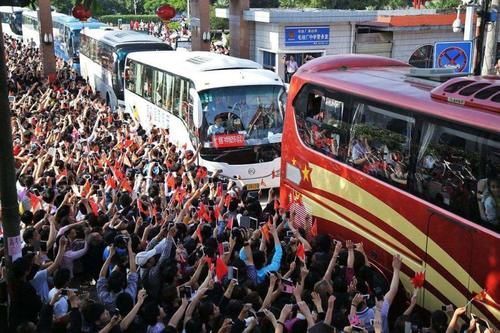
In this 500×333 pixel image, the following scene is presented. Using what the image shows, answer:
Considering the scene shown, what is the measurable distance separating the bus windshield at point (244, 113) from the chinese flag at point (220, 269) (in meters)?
5.89

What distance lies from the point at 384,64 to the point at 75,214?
16.1 ft

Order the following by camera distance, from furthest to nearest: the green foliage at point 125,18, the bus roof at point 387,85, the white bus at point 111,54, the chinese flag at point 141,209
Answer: the green foliage at point 125,18
the white bus at point 111,54
the chinese flag at point 141,209
the bus roof at point 387,85

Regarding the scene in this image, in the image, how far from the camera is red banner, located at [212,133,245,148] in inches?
461

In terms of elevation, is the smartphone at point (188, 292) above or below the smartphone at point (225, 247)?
below

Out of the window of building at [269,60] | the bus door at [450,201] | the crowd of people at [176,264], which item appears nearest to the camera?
the crowd of people at [176,264]

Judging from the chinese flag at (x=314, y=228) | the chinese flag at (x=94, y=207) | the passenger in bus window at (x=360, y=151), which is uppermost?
the passenger in bus window at (x=360, y=151)

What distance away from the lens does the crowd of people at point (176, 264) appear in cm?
516

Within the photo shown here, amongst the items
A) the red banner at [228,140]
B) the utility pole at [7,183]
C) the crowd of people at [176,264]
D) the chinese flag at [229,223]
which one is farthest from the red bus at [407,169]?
the utility pole at [7,183]

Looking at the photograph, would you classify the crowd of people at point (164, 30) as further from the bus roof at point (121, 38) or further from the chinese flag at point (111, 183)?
the chinese flag at point (111, 183)

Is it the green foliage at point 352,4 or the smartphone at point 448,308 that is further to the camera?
the green foliage at point 352,4

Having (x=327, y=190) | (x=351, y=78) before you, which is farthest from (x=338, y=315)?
(x=351, y=78)

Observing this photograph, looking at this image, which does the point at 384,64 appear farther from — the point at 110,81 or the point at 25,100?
the point at 110,81

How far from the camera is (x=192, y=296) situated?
5.67 metres

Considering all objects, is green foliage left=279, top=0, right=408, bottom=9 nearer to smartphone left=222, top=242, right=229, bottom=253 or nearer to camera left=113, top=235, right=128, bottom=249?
smartphone left=222, top=242, right=229, bottom=253
